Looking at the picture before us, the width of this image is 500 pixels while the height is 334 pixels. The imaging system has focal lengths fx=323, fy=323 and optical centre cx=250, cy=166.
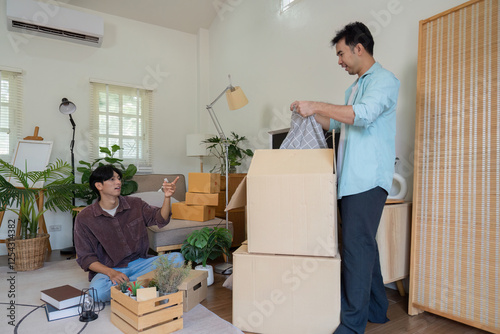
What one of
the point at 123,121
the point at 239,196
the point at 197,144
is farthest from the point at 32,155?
the point at 239,196

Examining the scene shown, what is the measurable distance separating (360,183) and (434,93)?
831 mm

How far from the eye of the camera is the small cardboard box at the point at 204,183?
115 inches

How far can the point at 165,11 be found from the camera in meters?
4.62

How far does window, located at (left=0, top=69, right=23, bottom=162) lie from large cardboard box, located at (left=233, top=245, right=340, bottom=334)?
361 centimetres

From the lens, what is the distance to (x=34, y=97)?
155 inches

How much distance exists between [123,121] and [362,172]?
3861 mm

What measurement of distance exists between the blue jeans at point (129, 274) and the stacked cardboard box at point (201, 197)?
65cm

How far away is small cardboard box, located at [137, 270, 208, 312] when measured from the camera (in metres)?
1.91

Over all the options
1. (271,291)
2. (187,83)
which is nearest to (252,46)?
(187,83)

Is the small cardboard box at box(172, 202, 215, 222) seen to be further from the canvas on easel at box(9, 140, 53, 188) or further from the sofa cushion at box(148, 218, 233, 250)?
the canvas on easel at box(9, 140, 53, 188)

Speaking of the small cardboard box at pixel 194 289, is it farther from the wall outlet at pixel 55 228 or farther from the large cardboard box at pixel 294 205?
the wall outlet at pixel 55 228

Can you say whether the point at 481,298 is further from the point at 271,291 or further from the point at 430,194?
the point at 271,291

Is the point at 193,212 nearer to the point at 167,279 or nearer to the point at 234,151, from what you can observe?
the point at 234,151

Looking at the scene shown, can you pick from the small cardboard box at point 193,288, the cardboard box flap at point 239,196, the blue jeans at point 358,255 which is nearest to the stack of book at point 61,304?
the small cardboard box at point 193,288
